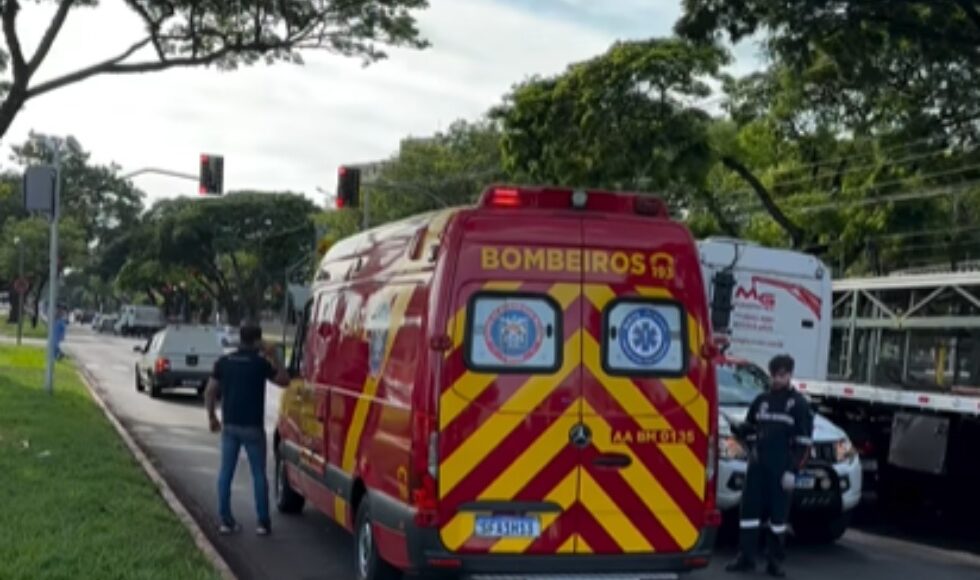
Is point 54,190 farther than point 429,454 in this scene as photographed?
Yes

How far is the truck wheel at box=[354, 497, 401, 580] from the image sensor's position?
8445mm

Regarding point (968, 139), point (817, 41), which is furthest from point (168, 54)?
point (968, 139)

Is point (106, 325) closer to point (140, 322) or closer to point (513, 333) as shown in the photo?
point (140, 322)

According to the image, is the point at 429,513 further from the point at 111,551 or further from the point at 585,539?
the point at 111,551

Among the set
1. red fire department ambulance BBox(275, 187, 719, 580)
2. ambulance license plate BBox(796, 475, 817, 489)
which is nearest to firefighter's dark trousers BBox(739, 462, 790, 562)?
ambulance license plate BBox(796, 475, 817, 489)

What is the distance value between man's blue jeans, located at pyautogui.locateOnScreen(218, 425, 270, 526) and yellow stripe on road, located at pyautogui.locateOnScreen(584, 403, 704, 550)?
4.09 metres

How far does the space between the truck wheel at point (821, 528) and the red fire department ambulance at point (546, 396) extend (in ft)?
13.3

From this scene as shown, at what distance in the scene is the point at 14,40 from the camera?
21484mm

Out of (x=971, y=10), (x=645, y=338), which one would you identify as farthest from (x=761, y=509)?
(x=971, y=10)

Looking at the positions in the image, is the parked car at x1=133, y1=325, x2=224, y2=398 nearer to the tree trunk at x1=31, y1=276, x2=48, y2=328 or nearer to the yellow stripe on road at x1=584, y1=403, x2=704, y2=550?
the yellow stripe on road at x1=584, y1=403, x2=704, y2=550

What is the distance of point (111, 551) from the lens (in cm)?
870

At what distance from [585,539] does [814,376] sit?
11319 millimetres

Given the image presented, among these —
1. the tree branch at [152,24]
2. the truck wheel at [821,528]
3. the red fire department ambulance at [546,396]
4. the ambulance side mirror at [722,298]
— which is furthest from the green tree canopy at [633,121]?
the red fire department ambulance at [546,396]

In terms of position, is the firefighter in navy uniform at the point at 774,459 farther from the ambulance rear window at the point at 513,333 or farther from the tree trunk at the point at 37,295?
the tree trunk at the point at 37,295
